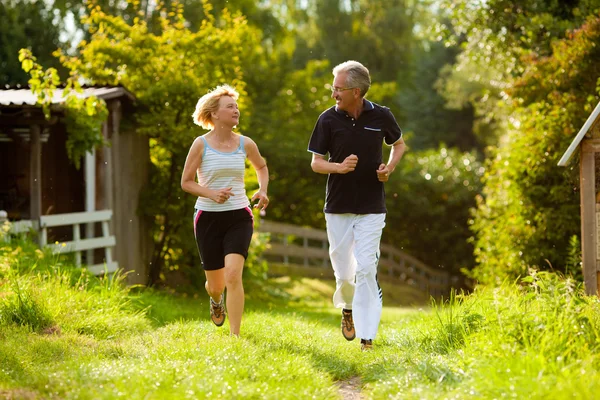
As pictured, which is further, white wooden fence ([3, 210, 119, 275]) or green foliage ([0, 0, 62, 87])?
green foliage ([0, 0, 62, 87])

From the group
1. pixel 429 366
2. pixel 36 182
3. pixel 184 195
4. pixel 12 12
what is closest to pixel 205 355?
pixel 429 366

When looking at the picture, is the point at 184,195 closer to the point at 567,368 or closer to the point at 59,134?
the point at 59,134

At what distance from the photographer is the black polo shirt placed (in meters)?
6.57

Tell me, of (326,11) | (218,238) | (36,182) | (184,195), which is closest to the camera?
(218,238)

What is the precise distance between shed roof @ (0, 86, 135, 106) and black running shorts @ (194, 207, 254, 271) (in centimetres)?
466

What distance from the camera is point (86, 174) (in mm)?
12469

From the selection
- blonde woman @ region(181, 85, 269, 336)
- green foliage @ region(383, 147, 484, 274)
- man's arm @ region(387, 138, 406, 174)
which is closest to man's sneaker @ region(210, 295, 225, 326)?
blonde woman @ region(181, 85, 269, 336)

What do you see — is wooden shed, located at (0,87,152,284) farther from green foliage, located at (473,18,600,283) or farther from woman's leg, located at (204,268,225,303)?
green foliage, located at (473,18,600,283)

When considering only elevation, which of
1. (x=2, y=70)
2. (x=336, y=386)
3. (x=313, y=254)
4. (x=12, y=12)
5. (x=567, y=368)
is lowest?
(x=313, y=254)

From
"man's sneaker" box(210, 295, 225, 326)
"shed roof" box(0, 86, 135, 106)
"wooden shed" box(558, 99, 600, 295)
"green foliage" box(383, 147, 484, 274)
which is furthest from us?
"green foliage" box(383, 147, 484, 274)

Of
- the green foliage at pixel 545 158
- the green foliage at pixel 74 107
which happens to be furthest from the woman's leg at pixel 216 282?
the green foliage at pixel 545 158

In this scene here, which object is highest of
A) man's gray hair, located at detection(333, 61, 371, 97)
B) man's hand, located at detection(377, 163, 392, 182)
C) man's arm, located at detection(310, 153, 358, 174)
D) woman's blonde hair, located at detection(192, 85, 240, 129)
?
man's gray hair, located at detection(333, 61, 371, 97)

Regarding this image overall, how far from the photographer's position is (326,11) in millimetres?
36969

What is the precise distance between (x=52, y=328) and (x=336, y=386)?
102 inches
